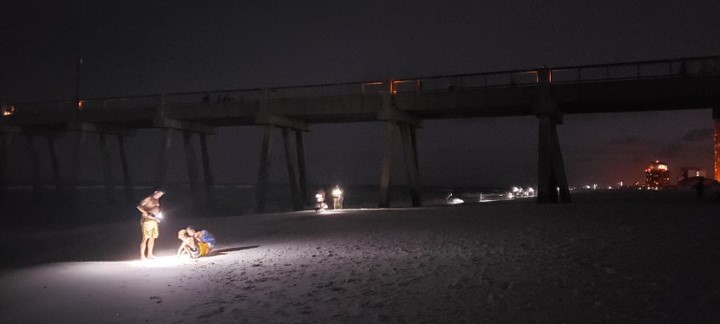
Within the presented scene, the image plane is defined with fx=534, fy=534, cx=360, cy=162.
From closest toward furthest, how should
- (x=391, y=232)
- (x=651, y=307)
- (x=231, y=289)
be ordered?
1. (x=651, y=307)
2. (x=231, y=289)
3. (x=391, y=232)

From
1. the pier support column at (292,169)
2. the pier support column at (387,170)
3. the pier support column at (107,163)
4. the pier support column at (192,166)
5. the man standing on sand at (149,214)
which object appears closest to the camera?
the man standing on sand at (149,214)

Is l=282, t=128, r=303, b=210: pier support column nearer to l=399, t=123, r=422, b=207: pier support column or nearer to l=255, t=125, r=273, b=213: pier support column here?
l=255, t=125, r=273, b=213: pier support column

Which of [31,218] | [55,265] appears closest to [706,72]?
[55,265]

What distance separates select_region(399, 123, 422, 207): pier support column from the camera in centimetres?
3609

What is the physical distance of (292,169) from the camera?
40594 mm

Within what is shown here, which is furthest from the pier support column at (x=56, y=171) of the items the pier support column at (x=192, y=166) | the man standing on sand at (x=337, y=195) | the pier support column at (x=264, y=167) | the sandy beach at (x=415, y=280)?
the sandy beach at (x=415, y=280)

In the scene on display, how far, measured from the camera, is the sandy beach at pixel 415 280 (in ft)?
24.1

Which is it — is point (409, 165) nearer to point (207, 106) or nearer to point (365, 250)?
point (207, 106)

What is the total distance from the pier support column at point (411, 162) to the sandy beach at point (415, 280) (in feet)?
64.1

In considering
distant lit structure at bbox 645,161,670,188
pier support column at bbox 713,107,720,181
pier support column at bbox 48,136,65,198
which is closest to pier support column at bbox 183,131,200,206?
pier support column at bbox 48,136,65,198

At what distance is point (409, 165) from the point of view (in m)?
37.1

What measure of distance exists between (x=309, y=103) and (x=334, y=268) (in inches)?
1013

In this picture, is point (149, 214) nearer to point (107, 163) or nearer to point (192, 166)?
point (192, 166)

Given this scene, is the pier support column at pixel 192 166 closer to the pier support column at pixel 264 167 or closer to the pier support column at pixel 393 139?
the pier support column at pixel 264 167
